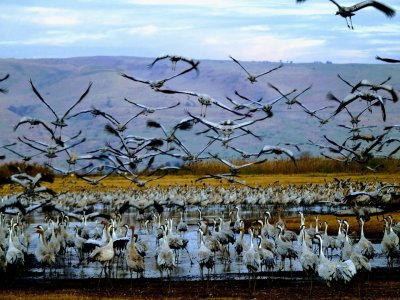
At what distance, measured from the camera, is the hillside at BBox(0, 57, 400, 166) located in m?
125

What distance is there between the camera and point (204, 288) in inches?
679

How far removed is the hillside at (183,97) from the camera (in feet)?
411

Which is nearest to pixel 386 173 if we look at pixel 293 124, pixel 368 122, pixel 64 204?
pixel 64 204

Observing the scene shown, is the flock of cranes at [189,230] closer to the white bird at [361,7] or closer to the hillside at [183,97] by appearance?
the white bird at [361,7]

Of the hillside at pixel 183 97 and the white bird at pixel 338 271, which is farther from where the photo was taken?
the hillside at pixel 183 97

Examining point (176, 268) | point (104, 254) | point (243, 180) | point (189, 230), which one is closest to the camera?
point (104, 254)

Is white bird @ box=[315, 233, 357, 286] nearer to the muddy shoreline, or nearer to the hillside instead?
the muddy shoreline

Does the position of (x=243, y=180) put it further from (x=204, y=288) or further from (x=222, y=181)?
(x=204, y=288)

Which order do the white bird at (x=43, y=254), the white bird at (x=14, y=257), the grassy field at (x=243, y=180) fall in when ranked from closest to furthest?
the white bird at (x=14, y=257) → the white bird at (x=43, y=254) → the grassy field at (x=243, y=180)

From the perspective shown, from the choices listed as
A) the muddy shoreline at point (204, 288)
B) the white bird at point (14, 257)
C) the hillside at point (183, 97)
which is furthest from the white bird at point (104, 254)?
the hillside at point (183, 97)

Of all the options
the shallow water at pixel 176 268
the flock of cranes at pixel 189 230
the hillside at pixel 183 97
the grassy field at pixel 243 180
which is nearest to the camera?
the flock of cranes at pixel 189 230

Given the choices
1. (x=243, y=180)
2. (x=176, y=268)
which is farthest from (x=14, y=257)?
(x=243, y=180)

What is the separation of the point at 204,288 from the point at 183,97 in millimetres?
160922

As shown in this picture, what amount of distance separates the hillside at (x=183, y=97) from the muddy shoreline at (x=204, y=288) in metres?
95.7
